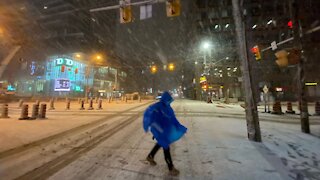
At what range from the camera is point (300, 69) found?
9180mm

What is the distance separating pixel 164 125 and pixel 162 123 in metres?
0.06

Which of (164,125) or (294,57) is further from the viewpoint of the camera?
(294,57)

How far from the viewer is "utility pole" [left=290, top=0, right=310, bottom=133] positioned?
29.8 feet

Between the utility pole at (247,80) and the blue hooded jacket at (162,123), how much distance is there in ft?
12.2

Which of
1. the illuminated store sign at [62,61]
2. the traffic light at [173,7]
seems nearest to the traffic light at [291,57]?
the traffic light at [173,7]

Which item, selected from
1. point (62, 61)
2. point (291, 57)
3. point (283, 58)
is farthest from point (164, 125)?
point (62, 61)

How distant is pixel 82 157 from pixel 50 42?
91.8m

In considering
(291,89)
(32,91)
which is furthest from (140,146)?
(32,91)

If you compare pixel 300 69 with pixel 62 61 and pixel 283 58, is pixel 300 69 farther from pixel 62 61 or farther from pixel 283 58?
pixel 62 61

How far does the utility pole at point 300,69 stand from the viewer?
29.8 ft

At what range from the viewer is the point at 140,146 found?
7.04 m

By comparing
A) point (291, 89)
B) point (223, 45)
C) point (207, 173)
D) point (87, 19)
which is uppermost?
point (87, 19)

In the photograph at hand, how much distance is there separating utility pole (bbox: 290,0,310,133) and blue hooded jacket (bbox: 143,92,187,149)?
6.72m

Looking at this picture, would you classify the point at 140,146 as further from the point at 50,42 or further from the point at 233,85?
the point at 50,42
